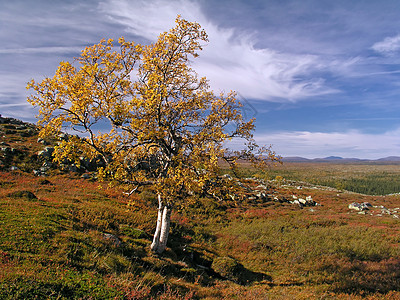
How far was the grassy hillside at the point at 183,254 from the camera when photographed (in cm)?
812

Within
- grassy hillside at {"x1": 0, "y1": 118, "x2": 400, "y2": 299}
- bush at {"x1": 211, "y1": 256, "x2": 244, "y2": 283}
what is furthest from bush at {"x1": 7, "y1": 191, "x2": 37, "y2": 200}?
bush at {"x1": 211, "y1": 256, "x2": 244, "y2": 283}

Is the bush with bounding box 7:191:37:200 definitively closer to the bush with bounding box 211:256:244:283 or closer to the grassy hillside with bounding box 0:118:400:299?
the grassy hillside with bounding box 0:118:400:299

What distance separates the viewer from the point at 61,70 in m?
10.2

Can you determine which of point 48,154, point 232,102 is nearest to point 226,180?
point 232,102

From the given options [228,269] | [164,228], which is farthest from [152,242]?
[228,269]

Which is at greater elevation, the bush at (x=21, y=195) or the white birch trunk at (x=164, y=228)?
the bush at (x=21, y=195)

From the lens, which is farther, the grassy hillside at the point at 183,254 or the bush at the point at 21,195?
the bush at the point at 21,195

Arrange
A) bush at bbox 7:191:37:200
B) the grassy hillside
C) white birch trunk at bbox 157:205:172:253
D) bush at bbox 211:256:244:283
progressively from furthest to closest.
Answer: bush at bbox 7:191:37:200
bush at bbox 211:256:244:283
white birch trunk at bbox 157:205:172:253
the grassy hillside

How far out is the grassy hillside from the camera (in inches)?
320

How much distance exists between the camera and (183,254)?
16.1m

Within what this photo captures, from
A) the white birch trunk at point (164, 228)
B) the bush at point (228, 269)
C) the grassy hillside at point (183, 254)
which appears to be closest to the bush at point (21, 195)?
the grassy hillside at point (183, 254)

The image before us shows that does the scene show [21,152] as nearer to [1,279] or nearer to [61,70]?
[61,70]

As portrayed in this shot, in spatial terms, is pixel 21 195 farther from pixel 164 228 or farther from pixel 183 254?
pixel 183 254

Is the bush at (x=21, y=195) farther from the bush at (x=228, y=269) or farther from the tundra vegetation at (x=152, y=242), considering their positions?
the bush at (x=228, y=269)
